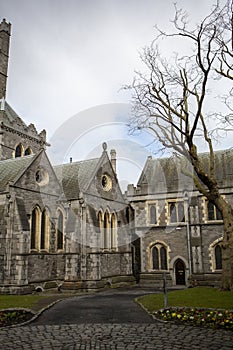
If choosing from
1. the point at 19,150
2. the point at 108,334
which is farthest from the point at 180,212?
the point at 108,334

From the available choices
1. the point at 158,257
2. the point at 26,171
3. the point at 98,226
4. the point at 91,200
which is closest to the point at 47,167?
the point at 26,171

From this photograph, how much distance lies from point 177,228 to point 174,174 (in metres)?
5.80

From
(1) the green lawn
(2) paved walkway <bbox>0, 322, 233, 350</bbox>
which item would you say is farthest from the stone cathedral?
(2) paved walkway <bbox>0, 322, 233, 350</bbox>

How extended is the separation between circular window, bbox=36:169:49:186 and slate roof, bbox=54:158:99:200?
235 cm

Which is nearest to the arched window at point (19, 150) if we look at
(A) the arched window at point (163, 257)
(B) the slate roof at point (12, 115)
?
(B) the slate roof at point (12, 115)

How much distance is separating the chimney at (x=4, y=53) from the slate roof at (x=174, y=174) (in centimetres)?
1829

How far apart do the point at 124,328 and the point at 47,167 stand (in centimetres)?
1717

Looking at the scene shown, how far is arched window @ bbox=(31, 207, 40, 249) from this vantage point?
2312cm

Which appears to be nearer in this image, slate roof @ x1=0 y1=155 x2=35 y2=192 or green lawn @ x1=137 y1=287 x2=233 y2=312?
→ green lawn @ x1=137 y1=287 x2=233 y2=312

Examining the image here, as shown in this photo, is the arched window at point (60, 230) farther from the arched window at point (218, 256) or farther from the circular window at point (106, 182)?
the arched window at point (218, 256)

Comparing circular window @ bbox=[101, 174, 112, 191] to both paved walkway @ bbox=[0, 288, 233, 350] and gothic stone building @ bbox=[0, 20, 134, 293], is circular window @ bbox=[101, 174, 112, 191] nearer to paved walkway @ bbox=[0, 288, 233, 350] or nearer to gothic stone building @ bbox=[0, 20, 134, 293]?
gothic stone building @ bbox=[0, 20, 134, 293]

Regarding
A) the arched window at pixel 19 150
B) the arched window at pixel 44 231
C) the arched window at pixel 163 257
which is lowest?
the arched window at pixel 163 257

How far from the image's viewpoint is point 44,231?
2420cm

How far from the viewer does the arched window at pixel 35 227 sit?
2312cm
